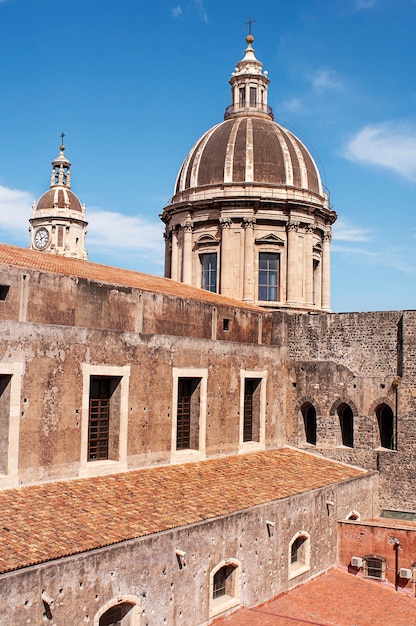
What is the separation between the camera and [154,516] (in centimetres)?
1609

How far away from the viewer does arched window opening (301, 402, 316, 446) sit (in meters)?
26.9

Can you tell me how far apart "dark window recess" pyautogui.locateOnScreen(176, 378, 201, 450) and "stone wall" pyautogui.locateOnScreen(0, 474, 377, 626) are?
3815 millimetres

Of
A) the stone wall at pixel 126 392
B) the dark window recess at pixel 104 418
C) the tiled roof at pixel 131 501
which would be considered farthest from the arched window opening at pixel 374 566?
the dark window recess at pixel 104 418

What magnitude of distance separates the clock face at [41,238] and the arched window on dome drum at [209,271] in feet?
120

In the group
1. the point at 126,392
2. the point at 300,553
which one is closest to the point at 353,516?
the point at 300,553

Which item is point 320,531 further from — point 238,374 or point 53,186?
point 53,186

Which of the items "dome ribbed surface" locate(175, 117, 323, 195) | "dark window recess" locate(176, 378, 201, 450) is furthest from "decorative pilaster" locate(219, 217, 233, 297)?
"dark window recess" locate(176, 378, 201, 450)

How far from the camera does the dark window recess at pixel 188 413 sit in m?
21.5

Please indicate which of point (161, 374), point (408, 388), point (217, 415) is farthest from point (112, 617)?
point (408, 388)

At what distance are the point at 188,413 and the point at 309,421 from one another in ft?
23.1

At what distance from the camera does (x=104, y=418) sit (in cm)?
1892

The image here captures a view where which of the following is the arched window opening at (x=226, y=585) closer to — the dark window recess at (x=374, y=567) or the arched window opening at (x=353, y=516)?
the dark window recess at (x=374, y=567)

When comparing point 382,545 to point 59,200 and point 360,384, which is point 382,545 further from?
point 59,200

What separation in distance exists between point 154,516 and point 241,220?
20145mm
